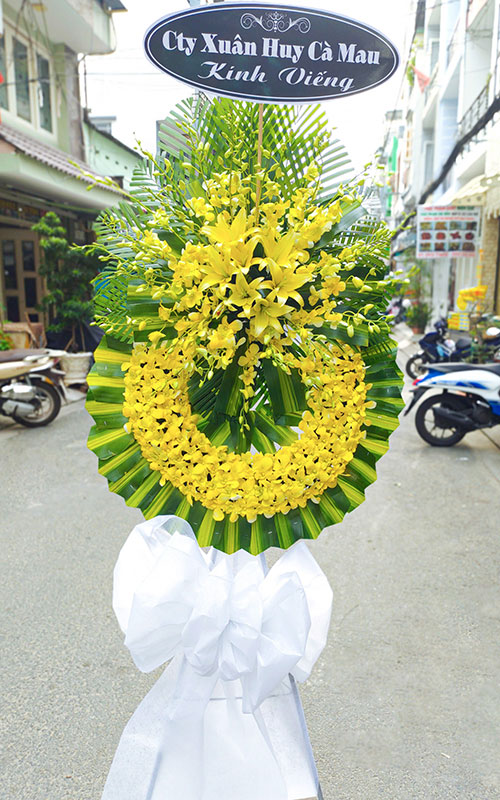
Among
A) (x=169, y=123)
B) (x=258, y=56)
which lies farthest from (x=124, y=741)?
(x=258, y=56)

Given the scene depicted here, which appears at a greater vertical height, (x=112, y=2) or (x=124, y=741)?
(x=112, y=2)

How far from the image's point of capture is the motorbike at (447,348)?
829 cm

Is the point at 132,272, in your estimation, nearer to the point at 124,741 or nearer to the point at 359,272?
the point at 359,272

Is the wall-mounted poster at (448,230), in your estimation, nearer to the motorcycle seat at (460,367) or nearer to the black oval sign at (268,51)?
the motorcycle seat at (460,367)

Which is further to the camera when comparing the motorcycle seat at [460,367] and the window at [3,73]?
the window at [3,73]

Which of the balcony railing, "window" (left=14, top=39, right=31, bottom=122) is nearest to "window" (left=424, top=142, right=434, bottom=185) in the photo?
the balcony railing

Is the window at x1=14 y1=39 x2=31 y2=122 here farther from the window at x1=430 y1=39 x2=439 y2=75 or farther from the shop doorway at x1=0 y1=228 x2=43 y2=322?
the window at x1=430 y1=39 x2=439 y2=75

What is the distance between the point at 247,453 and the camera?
1.52 metres

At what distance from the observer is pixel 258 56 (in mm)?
1389

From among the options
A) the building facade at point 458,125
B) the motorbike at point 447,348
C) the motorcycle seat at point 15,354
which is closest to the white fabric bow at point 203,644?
the motorcycle seat at point 15,354

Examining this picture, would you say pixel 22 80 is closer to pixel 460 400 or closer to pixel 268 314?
pixel 460 400

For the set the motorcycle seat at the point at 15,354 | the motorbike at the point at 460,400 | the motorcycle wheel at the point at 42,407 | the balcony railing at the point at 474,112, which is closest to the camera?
the motorbike at the point at 460,400

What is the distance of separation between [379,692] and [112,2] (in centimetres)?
1399

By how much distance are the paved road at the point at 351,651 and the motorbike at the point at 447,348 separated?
3.62m
